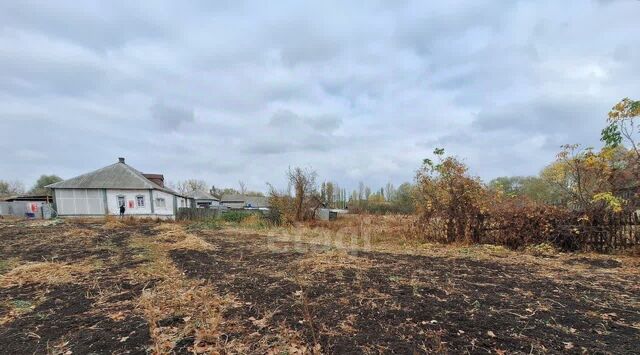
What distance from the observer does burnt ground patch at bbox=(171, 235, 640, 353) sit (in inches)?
109

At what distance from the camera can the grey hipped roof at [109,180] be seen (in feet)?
81.5

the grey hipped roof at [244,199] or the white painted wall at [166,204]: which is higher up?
the white painted wall at [166,204]

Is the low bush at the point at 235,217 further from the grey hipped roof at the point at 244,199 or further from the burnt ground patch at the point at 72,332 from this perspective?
the grey hipped roof at the point at 244,199

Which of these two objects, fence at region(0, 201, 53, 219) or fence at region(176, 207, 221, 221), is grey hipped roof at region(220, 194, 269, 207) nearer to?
fence at region(0, 201, 53, 219)

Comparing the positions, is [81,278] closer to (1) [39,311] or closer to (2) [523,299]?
(1) [39,311]

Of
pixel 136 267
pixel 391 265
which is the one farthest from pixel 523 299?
pixel 136 267

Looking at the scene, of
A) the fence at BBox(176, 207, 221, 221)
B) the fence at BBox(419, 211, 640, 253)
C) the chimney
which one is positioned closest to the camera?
the fence at BBox(419, 211, 640, 253)

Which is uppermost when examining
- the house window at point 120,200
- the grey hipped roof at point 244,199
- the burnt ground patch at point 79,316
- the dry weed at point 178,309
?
the house window at point 120,200

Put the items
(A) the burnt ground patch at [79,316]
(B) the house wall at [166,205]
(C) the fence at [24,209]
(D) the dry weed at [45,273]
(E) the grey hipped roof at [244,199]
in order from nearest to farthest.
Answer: (A) the burnt ground patch at [79,316] < (D) the dry weed at [45,273] < (C) the fence at [24,209] < (B) the house wall at [166,205] < (E) the grey hipped roof at [244,199]

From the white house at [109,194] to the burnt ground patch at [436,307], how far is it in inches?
938

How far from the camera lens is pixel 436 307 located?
11.7ft

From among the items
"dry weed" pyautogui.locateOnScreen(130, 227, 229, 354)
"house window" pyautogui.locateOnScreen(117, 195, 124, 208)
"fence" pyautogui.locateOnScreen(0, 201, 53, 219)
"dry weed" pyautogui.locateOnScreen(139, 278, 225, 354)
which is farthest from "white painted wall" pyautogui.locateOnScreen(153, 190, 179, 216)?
"dry weed" pyautogui.locateOnScreen(139, 278, 225, 354)

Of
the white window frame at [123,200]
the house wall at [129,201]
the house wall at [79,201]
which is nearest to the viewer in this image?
the house wall at [79,201]

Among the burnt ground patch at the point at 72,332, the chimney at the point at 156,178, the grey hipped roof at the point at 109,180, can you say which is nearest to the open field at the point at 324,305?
the burnt ground patch at the point at 72,332
